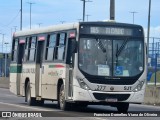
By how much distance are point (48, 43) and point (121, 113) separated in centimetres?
476

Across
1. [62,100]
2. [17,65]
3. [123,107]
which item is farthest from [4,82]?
[123,107]

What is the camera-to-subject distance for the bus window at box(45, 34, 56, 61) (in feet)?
81.8

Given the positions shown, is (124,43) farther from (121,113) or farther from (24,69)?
(24,69)

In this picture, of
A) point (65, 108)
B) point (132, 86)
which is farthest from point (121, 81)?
point (65, 108)

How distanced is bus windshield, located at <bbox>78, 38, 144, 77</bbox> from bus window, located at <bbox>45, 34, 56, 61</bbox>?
275 cm

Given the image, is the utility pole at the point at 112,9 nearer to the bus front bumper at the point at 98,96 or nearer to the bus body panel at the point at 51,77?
the bus body panel at the point at 51,77

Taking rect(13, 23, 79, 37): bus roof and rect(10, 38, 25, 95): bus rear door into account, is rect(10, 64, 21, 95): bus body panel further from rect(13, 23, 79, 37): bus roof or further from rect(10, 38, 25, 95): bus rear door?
rect(13, 23, 79, 37): bus roof

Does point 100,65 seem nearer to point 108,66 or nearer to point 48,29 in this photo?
point 108,66

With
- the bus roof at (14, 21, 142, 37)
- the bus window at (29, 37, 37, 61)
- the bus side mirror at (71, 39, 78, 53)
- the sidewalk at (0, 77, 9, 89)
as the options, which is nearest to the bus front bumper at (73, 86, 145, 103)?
the bus side mirror at (71, 39, 78, 53)

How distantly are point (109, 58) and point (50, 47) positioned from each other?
146 inches

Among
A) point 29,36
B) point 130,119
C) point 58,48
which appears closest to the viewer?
point 130,119

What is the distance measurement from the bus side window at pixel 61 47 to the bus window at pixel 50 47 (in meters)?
0.54

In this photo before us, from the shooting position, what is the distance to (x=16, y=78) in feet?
97.4

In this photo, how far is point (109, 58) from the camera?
22312 millimetres
